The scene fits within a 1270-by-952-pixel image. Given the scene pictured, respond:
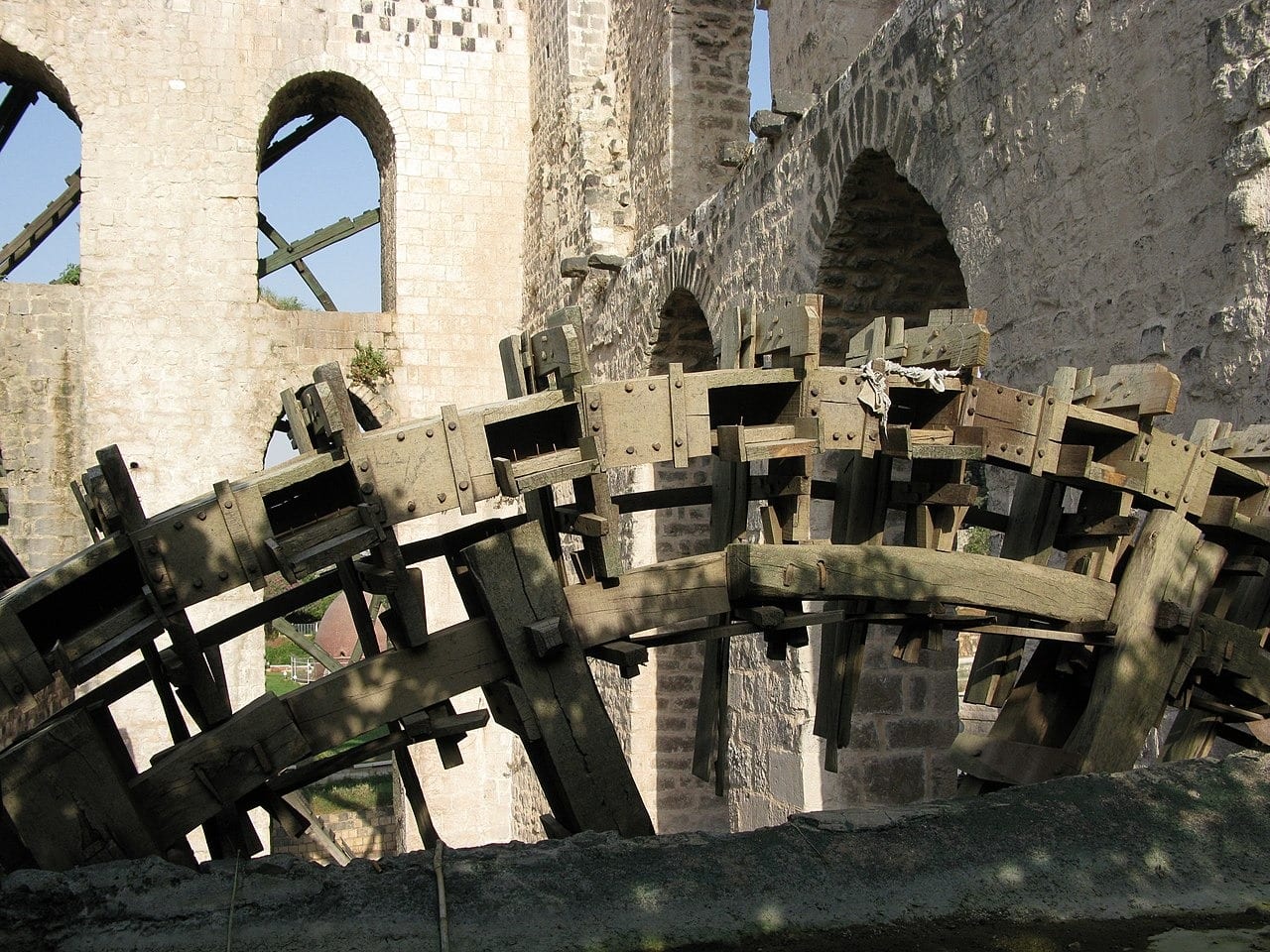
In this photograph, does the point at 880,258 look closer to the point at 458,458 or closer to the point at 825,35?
the point at 825,35

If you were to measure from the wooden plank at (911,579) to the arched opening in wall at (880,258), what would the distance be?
298 cm

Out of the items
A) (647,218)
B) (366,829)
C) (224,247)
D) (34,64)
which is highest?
(34,64)

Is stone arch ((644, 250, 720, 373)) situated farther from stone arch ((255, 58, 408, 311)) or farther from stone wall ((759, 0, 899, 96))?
stone arch ((255, 58, 408, 311))

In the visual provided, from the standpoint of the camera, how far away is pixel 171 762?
3006mm

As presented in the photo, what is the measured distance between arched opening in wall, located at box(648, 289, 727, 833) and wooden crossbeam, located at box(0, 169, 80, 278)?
7538 millimetres

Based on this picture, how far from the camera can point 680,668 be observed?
1035 cm

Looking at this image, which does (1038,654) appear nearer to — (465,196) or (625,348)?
(625,348)

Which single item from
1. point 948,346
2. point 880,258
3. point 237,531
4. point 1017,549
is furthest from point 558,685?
point 880,258

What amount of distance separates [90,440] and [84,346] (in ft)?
3.07

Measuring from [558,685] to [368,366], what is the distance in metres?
9.85

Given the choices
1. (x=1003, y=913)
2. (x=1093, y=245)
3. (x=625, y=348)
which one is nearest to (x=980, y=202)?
(x=1093, y=245)

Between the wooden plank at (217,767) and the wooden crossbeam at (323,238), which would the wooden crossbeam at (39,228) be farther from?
the wooden plank at (217,767)

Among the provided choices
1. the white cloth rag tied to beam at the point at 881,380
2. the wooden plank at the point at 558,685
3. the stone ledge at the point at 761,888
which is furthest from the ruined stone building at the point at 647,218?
the wooden plank at the point at 558,685

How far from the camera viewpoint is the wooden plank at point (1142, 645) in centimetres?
380
